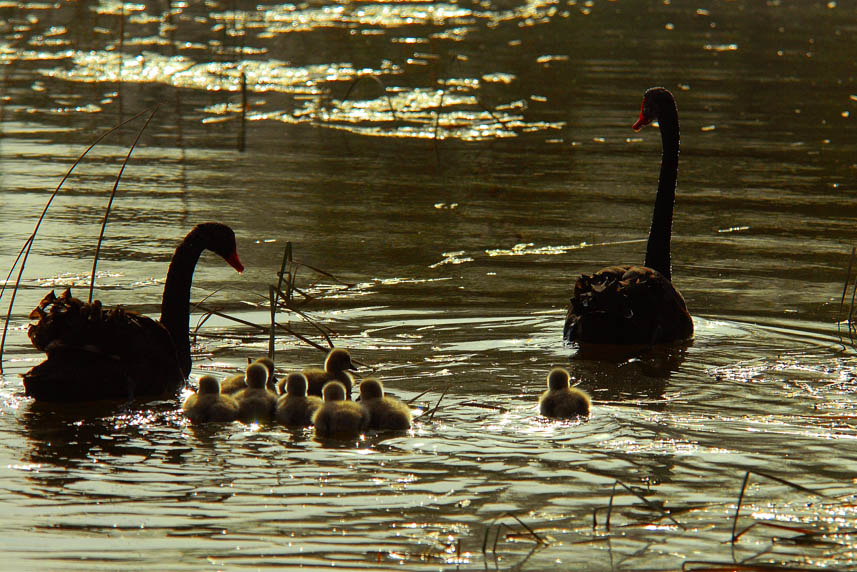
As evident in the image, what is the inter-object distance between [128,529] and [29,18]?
2463cm

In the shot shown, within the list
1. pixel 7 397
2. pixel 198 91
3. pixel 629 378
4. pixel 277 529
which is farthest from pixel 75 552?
pixel 198 91

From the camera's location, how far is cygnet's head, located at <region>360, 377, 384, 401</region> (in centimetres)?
625

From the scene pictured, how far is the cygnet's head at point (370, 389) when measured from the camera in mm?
6254

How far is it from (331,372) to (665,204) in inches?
125

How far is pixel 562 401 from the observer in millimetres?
6262

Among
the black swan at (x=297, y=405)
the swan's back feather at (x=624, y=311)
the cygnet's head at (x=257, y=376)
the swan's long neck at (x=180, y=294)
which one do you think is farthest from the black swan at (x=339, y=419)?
the swan's back feather at (x=624, y=311)

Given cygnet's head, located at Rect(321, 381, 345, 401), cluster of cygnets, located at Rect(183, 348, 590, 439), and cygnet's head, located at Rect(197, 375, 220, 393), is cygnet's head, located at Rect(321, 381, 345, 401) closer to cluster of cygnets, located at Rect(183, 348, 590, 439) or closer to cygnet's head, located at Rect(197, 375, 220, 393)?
cluster of cygnets, located at Rect(183, 348, 590, 439)

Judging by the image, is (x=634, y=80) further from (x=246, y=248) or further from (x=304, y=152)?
(x=246, y=248)

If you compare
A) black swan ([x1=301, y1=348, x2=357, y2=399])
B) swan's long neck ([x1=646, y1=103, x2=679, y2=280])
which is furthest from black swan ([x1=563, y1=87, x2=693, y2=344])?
black swan ([x1=301, y1=348, x2=357, y2=399])

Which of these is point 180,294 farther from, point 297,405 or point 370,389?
point 370,389

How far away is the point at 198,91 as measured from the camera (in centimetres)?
1916

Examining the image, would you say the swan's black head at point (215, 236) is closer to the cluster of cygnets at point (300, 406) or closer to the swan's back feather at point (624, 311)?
the cluster of cygnets at point (300, 406)

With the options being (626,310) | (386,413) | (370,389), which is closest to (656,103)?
(626,310)

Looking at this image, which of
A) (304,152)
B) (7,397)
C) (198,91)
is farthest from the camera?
(198,91)
